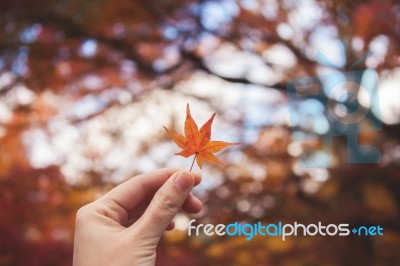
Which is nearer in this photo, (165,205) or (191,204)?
(165,205)

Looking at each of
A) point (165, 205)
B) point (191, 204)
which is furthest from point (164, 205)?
point (191, 204)

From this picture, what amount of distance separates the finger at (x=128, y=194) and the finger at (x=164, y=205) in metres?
0.07

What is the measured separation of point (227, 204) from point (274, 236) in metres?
0.23

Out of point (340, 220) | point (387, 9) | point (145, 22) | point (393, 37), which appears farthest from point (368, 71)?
point (145, 22)

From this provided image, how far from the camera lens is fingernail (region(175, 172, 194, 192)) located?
0.57 m

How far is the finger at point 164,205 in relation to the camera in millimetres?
566

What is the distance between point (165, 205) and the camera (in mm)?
A: 567

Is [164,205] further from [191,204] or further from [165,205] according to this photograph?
[191,204]

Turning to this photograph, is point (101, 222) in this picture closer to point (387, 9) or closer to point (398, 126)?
point (398, 126)

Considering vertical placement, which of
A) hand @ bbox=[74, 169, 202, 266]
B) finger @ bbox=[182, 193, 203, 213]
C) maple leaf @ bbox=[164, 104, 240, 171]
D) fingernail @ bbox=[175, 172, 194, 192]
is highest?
maple leaf @ bbox=[164, 104, 240, 171]

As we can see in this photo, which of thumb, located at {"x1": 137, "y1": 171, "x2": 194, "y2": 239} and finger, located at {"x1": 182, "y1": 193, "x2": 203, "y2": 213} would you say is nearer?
thumb, located at {"x1": 137, "y1": 171, "x2": 194, "y2": 239}

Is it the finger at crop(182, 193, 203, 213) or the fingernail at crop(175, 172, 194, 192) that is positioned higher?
the fingernail at crop(175, 172, 194, 192)

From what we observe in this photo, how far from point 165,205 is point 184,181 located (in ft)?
0.13

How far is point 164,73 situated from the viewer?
2.13 m
